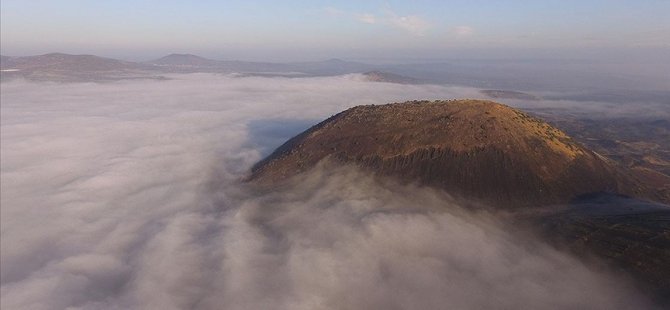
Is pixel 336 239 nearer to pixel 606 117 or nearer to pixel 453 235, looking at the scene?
pixel 453 235

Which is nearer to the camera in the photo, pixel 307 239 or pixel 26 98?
pixel 307 239

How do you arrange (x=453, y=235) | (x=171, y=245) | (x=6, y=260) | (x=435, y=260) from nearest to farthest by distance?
(x=435, y=260) → (x=453, y=235) → (x=171, y=245) → (x=6, y=260)

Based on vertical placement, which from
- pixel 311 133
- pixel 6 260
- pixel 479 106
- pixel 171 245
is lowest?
pixel 6 260

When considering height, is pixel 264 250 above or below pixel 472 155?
below

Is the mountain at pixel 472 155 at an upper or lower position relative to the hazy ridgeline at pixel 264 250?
upper

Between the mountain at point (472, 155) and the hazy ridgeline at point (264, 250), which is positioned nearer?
the hazy ridgeline at point (264, 250)

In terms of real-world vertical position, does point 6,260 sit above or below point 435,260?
below

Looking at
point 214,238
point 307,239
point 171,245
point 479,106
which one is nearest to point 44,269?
point 171,245

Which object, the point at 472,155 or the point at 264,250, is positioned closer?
the point at 264,250
